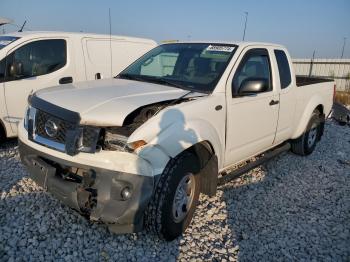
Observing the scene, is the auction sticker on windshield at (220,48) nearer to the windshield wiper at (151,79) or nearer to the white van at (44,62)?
the windshield wiper at (151,79)

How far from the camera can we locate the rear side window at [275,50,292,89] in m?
4.90

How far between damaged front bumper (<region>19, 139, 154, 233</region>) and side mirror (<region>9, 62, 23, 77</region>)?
10.8 ft

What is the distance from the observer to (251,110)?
4.09 metres

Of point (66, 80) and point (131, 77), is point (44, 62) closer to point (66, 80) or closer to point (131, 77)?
point (66, 80)

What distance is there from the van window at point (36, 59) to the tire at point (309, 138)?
4.59 m

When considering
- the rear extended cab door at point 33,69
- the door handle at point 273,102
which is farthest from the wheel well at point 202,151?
the rear extended cab door at point 33,69

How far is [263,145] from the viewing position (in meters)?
4.71

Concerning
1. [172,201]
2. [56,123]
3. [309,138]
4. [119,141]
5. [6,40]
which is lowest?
[309,138]

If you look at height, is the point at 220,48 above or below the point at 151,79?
above

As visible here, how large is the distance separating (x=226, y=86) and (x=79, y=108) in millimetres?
1641

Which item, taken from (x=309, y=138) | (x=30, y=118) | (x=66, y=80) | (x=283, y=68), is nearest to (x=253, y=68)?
(x=283, y=68)

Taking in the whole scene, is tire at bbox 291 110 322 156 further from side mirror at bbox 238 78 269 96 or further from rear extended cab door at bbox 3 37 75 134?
rear extended cab door at bbox 3 37 75 134

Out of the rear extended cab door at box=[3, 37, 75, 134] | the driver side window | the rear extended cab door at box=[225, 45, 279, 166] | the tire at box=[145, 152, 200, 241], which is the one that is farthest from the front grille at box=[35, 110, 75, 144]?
the rear extended cab door at box=[3, 37, 75, 134]

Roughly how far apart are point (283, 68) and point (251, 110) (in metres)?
1.34
